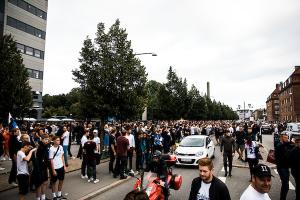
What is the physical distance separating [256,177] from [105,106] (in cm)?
1442

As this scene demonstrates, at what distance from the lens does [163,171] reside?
7.16m

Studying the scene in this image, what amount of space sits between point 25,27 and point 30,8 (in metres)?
3.49

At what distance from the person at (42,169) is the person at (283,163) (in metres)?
6.53

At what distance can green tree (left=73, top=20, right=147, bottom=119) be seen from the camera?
17.5 metres

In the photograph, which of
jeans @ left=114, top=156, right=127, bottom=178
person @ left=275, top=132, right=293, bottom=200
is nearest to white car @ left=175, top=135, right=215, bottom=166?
jeans @ left=114, top=156, right=127, bottom=178

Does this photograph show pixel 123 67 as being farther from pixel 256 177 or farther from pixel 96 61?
pixel 256 177

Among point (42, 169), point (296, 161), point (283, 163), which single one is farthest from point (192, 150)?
point (42, 169)

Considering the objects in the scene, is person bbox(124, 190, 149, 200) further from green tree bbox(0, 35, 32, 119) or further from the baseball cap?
green tree bbox(0, 35, 32, 119)

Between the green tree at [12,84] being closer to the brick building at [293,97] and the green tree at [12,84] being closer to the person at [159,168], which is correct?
the person at [159,168]

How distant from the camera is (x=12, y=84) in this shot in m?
Result: 21.2

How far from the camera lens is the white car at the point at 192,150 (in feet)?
46.4

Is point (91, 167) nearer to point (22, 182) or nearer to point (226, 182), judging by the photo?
point (22, 182)

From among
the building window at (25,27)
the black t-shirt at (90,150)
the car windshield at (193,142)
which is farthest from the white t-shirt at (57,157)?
the building window at (25,27)

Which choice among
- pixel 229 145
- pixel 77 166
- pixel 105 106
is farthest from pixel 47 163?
pixel 105 106
